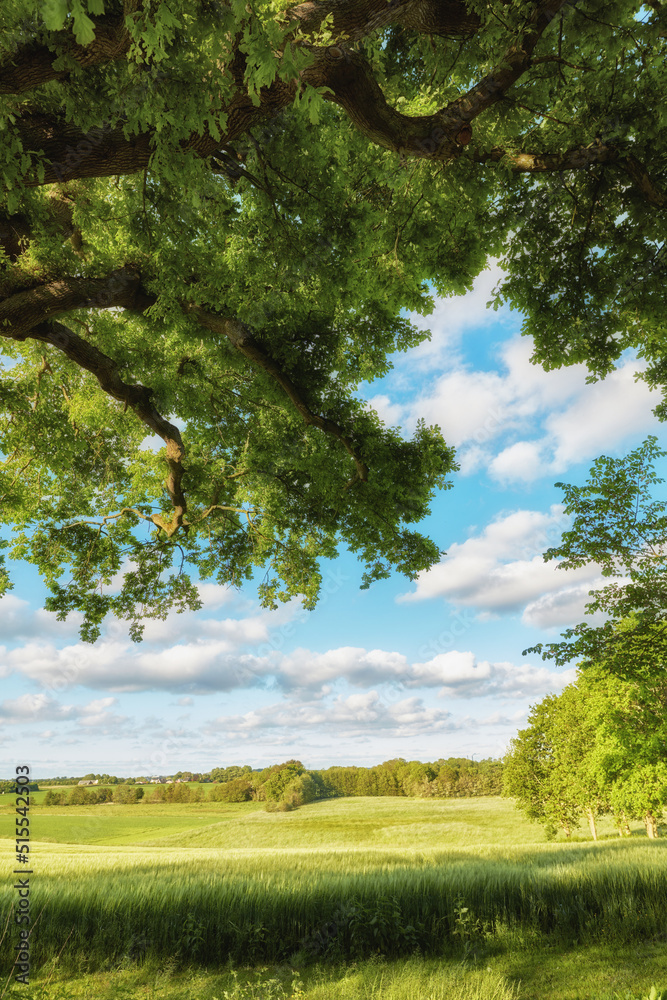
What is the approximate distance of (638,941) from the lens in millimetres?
8008

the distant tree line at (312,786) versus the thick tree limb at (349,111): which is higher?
the thick tree limb at (349,111)

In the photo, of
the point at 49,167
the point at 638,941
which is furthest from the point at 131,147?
the point at 638,941

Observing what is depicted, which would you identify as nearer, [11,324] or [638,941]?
[638,941]

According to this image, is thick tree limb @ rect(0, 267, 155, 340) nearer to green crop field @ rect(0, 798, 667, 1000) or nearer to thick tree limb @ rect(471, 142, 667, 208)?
thick tree limb @ rect(471, 142, 667, 208)

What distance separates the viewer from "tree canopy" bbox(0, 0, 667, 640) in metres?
5.00

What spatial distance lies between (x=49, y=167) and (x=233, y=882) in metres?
10.2

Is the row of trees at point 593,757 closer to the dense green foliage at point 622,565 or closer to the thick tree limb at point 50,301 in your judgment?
the dense green foliage at point 622,565

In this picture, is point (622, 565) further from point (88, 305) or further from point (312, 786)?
point (312, 786)

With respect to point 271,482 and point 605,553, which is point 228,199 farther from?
point 605,553

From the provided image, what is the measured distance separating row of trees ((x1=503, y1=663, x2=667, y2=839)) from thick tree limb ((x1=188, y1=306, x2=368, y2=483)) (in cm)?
1433

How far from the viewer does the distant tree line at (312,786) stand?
46.3 m

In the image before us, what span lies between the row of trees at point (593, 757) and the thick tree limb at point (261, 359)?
47.0 ft

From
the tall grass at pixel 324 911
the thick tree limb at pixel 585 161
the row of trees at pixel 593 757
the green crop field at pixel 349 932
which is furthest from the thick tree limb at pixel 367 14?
the row of trees at pixel 593 757

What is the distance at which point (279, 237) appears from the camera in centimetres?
804
